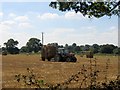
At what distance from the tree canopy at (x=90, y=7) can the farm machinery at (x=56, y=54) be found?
31973mm

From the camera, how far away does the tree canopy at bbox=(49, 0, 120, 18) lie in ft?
30.2

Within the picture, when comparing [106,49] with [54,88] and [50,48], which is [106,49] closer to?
[50,48]

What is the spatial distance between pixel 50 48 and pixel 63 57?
4821 mm

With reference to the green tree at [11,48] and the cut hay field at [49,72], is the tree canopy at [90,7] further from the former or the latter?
the green tree at [11,48]

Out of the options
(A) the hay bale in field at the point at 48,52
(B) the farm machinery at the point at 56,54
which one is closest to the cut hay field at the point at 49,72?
(B) the farm machinery at the point at 56,54

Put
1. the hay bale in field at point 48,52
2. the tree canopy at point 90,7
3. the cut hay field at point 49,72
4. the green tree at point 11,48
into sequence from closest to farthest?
the tree canopy at point 90,7 < the cut hay field at point 49,72 < the hay bale in field at point 48,52 < the green tree at point 11,48

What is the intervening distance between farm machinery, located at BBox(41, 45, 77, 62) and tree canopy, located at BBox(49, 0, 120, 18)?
32.0m

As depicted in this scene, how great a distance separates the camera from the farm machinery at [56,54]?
42.0 meters

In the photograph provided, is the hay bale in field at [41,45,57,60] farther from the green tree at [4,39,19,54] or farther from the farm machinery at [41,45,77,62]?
the green tree at [4,39,19,54]

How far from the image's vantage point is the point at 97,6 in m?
9.46

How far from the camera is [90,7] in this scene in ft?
31.0

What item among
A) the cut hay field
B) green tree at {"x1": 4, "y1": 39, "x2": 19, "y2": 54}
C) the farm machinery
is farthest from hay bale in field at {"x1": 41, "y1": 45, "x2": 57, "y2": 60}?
green tree at {"x1": 4, "y1": 39, "x2": 19, "y2": 54}

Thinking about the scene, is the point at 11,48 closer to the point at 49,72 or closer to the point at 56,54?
the point at 56,54

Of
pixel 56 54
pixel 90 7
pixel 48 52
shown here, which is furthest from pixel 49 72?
pixel 48 52
